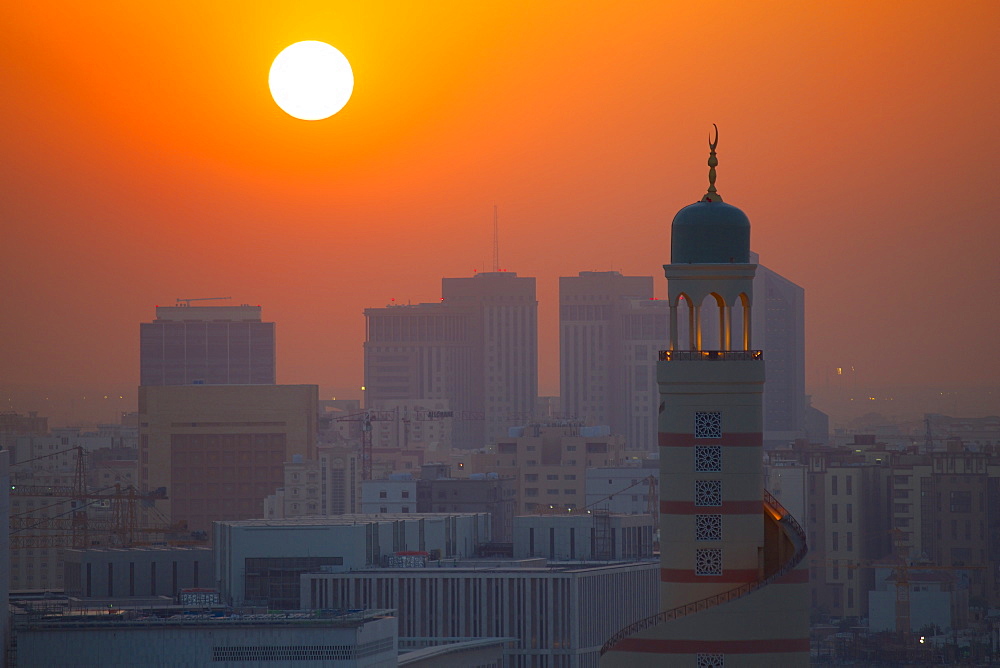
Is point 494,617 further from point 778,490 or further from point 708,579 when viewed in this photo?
point 708,579

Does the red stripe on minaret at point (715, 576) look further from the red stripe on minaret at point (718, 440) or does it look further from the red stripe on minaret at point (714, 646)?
the red stripe on minaret at point (718, 440)

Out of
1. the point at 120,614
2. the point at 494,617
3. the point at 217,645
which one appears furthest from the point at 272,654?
the point at 494,617

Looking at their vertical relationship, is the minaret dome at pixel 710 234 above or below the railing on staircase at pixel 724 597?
above

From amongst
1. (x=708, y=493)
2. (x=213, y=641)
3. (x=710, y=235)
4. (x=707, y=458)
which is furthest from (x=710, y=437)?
(x=213, y=641)

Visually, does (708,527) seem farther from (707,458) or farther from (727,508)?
(707,458)

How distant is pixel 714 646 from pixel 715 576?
1.25 meters

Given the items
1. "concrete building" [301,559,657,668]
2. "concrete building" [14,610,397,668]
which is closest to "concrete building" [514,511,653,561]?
"concrete building" [301,559,657,668]

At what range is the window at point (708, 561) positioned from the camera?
37.9 meters

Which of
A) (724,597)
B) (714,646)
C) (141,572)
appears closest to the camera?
(714,646)

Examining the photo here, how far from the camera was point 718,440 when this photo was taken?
125 ft

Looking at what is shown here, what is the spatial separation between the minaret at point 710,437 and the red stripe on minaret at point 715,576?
17 millimetres

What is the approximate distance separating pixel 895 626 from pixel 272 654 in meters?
96.7

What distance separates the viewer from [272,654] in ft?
319

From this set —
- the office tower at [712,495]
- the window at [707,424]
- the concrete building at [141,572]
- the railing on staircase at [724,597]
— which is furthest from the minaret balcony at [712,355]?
the concrete building at [141,572]
